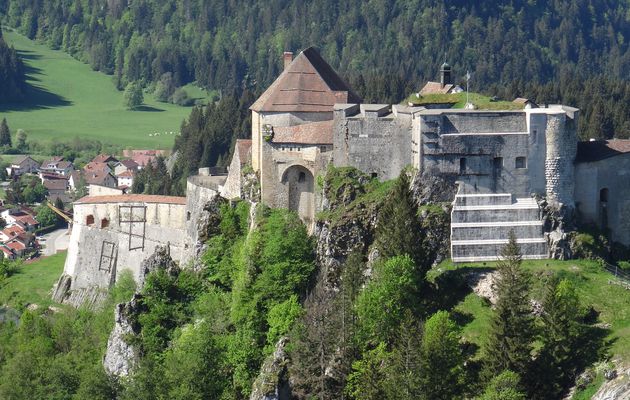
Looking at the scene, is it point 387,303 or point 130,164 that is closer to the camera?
point 387,303

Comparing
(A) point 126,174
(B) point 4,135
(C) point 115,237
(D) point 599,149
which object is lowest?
(C) point 115,237

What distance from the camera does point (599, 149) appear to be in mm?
70312

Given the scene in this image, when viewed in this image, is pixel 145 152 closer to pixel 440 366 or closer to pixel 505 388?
pixel 440 366

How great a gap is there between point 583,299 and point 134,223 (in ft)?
109

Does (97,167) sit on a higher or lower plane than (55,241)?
higher

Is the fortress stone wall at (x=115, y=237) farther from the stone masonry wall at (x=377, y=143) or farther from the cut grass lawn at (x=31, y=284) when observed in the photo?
the stone masonry wall at (x=377, y=143)

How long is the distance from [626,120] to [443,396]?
51.7 metres

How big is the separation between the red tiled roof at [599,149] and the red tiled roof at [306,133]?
1212 centimetres

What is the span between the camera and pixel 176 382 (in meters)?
68.3

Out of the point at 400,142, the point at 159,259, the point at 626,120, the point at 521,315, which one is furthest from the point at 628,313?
the point at 626,120

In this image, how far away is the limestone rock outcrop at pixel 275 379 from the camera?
6481 cm

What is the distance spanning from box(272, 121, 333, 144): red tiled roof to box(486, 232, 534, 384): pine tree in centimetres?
1409

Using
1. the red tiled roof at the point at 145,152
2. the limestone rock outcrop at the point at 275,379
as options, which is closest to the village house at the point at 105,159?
the red tiled roof at the point at 145,152

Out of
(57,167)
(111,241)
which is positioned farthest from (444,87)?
(57,167)
